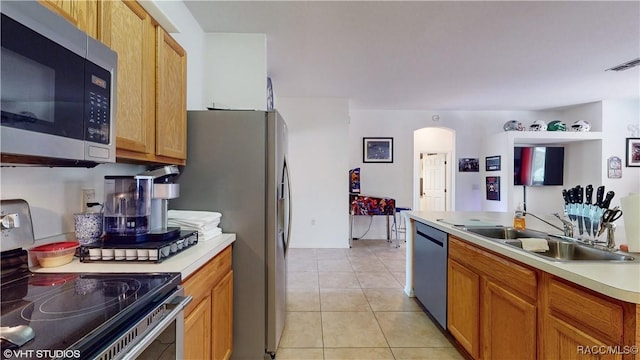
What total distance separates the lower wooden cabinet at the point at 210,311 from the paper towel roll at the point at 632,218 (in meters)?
2.01

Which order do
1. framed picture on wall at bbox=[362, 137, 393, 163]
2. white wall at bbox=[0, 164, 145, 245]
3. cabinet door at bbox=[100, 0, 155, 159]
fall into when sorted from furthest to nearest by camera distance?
framed picture on wall at bbox=[362, 137, 393, 163] < cabinet door at bbox=[100, 0, 155, 159] < white wall at bbox=[0, 164, 145, 245]

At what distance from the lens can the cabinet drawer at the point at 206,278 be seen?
1251 mm

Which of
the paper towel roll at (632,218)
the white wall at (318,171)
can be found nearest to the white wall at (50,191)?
the paper towel roll at (632,218)

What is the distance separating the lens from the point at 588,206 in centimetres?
160

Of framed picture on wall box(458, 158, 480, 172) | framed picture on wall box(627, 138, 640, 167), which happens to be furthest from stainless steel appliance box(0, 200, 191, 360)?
framed picture on wall box(627, 138, 640, 167)

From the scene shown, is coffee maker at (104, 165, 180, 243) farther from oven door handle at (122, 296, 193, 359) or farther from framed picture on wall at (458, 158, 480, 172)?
framed picture on wall at (458, 158, 480, 172)

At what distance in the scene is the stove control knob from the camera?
1007 mm

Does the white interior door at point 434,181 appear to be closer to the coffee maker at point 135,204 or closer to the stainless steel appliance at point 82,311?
the coffee maker at point 135,204

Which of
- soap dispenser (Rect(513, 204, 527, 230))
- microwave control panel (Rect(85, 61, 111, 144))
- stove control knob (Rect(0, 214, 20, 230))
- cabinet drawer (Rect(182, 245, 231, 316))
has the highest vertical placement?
microwave control panel (Rect(85, 61, 111, 144))

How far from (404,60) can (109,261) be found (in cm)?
342

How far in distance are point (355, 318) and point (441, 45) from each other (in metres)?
2.84

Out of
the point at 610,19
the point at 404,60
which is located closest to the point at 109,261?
the point at 404,60

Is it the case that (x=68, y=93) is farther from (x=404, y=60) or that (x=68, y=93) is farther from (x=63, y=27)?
(x=404, y=60)

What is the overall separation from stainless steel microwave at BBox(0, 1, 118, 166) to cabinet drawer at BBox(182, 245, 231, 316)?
61 cm
